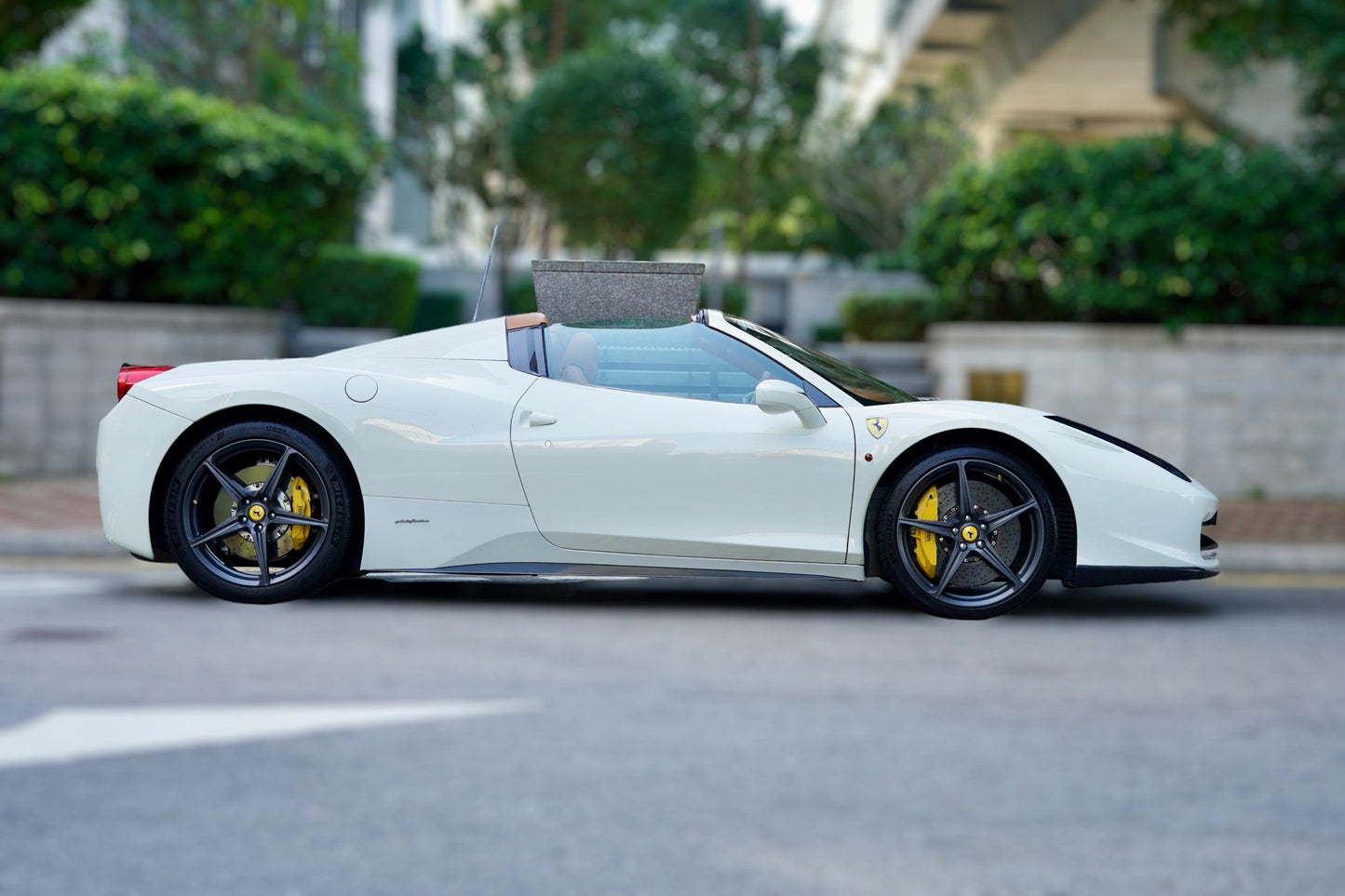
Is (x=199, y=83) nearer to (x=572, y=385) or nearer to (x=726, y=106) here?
(x=726, y=106)

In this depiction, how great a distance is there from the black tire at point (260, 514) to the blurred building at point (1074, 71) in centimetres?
5904

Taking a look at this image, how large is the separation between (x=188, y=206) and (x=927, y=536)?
6.08 metres

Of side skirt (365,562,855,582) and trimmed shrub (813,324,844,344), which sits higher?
trimmed shrub (813,324,844,344)

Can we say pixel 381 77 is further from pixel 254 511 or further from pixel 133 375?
pixel 254 511

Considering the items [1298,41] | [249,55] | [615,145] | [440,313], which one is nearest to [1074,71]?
[249,55]

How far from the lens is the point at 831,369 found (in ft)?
11.5

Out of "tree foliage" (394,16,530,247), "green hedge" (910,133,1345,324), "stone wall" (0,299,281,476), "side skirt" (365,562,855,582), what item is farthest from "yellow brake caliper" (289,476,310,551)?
"tree foliage" (394,16,530,247)

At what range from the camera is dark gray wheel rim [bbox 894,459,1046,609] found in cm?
339

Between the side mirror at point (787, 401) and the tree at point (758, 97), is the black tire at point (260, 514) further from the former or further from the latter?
the tree at point (758, 97)

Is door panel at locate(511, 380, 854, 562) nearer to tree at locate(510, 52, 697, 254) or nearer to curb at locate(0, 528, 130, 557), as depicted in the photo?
curb at locate(0, 528, 130, 557)

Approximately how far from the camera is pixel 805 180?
544 feet

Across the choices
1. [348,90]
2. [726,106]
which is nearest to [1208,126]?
[726,106]

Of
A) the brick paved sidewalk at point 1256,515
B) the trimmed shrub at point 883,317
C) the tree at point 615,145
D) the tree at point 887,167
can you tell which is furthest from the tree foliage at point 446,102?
the tree at point 615,145

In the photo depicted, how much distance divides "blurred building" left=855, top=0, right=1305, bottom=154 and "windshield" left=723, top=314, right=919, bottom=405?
58471mm
